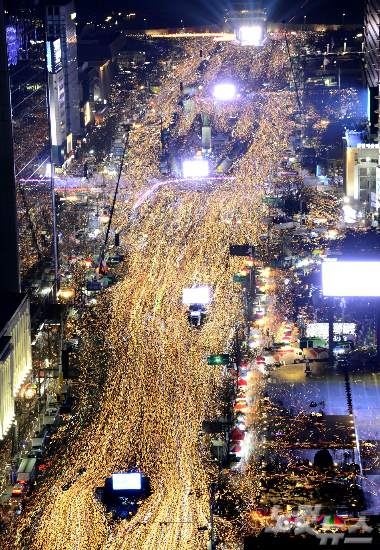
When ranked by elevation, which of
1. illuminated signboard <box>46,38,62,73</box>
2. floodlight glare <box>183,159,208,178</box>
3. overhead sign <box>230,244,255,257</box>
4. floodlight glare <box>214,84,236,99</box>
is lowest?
overhead sign <box>230,244,255,257</box>

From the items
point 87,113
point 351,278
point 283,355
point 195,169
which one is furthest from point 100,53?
point 351,278

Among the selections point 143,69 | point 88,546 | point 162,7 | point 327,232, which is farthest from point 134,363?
point 162,7

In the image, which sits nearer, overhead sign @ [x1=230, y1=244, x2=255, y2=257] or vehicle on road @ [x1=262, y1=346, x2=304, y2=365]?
vehicle on road @ [x1=262, y1=346, x2=304, y2=365]

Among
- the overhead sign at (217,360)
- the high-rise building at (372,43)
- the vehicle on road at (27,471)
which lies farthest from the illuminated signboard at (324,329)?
the high-rise building at (372,43)

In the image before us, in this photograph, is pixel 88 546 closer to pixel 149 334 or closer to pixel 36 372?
pixel 36 372

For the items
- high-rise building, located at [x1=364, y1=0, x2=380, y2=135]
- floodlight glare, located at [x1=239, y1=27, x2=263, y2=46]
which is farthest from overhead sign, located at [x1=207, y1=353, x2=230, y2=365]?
floodlight glare, located at [x1=239, y1=27, x2=263, y2=46]

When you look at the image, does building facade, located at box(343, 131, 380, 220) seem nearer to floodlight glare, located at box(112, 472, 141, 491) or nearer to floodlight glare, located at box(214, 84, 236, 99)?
floodlight glare, located at box(214, 84, 236, 99)
